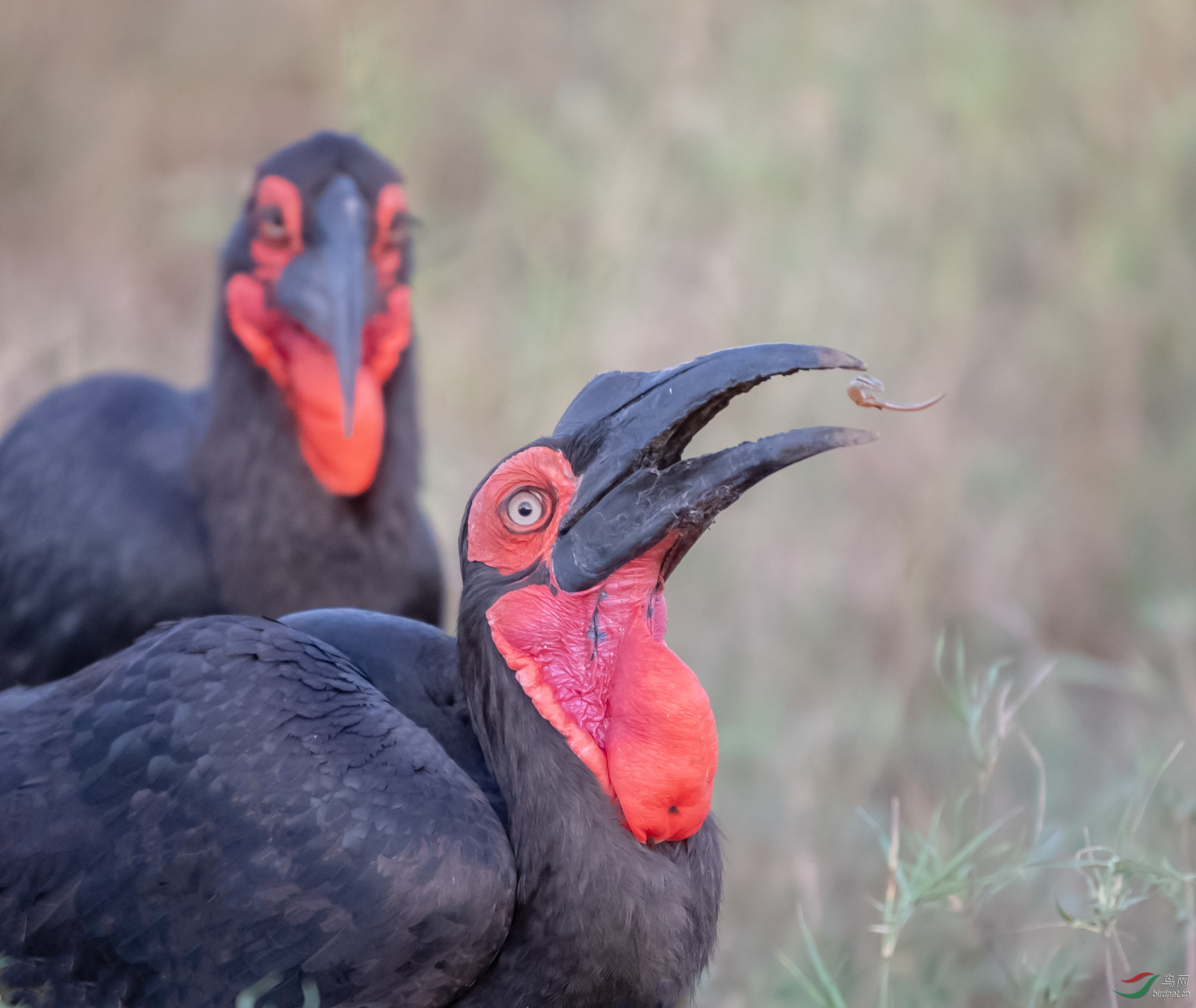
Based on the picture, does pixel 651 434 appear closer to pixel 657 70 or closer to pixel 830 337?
pixel 830 337

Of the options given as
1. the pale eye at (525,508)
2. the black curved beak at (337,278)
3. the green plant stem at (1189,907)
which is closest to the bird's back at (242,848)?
the pale eye at (525,508)

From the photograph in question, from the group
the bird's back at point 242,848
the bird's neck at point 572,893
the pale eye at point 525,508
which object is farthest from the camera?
the pale eye at point 525,508

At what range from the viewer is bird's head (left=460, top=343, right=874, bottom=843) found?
2189mm

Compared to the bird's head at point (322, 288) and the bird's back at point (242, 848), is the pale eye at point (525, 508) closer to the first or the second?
the bird's back at point (242, 848)

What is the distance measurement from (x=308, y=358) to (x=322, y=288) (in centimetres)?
17

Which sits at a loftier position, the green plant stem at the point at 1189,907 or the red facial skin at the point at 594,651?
the red facial skin at the point at 594,651

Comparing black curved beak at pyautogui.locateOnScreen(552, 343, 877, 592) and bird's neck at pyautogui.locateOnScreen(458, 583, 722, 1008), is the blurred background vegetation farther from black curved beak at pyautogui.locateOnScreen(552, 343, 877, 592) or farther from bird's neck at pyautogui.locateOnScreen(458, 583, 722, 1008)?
black curved beak at pyautogui.locateOnScreen(552, 343, 877, 592)

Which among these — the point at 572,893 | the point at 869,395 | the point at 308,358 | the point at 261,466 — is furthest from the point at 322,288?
the point at 572,893

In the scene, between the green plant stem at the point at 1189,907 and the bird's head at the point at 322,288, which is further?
the bird's head at the point at 322,288

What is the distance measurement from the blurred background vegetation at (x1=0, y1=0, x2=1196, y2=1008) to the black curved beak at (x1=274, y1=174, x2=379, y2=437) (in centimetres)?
83

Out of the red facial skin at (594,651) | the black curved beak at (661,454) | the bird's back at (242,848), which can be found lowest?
the bird's back at (242,848)

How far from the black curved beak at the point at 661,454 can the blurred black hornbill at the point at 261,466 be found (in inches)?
46.5

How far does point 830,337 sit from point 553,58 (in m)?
3.16

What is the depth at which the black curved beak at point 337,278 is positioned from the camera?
11.3ft
